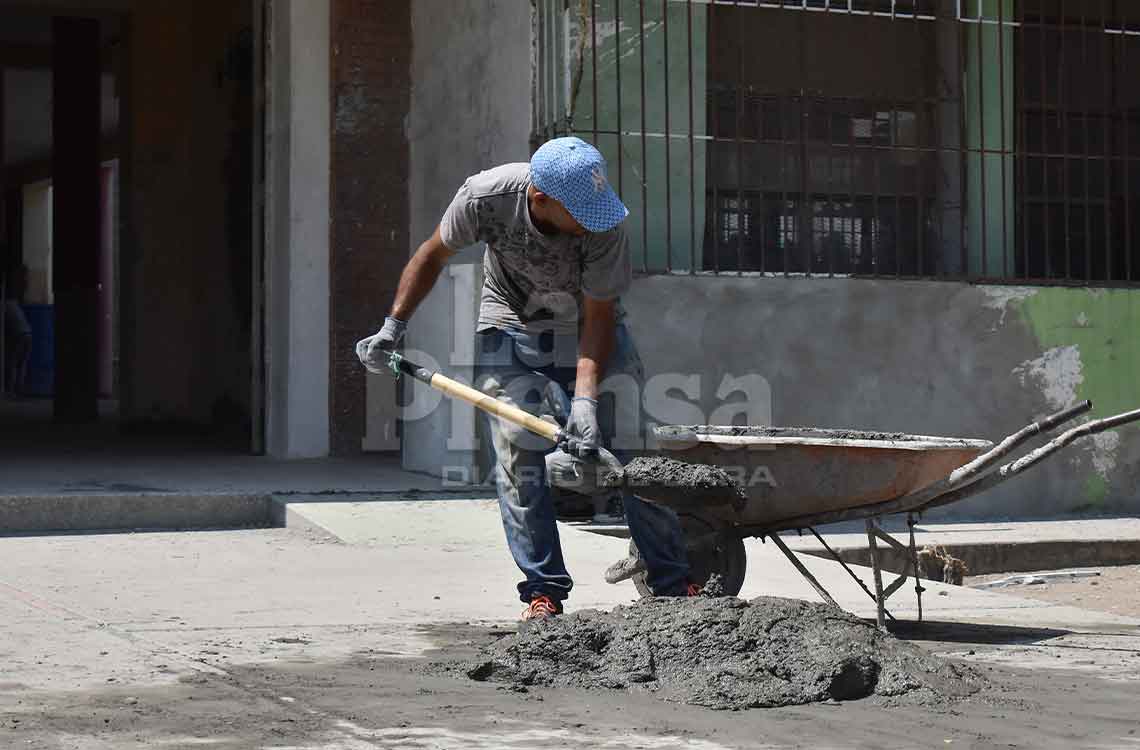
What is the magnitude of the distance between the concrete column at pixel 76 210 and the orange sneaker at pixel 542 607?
11753 mm

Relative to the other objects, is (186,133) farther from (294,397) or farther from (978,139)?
(978,139)

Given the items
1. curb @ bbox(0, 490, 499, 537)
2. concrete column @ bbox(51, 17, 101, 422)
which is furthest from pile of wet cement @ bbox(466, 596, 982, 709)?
concrete column @ bbox(51, 17, 101, 422)

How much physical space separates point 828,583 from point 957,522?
8.91 ft

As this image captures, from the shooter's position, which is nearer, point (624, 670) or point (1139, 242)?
point (624, 670)

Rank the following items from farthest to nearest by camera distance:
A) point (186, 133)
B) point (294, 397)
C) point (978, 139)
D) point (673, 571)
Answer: point (186, 133)
point (294, 397)
point (978, 139)
point (673, 571)

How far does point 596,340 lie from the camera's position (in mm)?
5168

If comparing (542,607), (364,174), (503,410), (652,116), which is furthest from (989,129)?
(542,607)

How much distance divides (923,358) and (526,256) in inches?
178

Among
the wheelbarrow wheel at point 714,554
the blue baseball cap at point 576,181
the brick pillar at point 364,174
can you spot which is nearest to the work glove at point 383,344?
the blue baseball cap at point 576,181

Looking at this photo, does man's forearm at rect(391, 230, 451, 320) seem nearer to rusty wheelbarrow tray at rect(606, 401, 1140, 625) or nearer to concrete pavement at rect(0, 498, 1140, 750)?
rusty wheelbarrow tray at rect(606, 401, 1140, 625)

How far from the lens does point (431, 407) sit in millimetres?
9641

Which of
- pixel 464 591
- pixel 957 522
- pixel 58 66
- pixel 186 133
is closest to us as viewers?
pixel 464 591

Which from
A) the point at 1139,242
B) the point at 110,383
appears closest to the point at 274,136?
the point at 1139,242

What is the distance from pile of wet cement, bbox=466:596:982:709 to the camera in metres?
4.34
